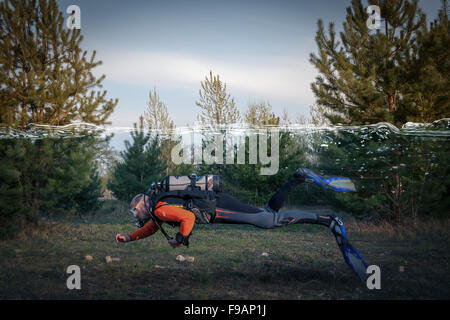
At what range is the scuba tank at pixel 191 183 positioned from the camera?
4.17 metres

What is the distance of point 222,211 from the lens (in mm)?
4324

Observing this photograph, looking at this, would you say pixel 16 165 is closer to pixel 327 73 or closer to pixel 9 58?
pixel 9 58

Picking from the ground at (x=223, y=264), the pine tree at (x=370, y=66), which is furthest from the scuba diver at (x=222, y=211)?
the pine tree at (x=370, y=66)

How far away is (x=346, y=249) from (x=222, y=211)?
1.67 metres

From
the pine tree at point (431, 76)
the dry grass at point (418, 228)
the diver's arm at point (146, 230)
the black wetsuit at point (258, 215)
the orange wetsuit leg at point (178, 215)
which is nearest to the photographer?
the orange wetsuit leg at point (178, 215)

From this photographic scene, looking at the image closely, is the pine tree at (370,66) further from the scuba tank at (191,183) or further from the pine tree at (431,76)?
the scuba tank at (191,183)

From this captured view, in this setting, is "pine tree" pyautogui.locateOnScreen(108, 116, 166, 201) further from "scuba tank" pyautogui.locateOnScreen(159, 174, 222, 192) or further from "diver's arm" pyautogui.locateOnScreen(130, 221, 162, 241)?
"scuba tank" pyautogui.locateOnScreen(159, 174, 222, 192)

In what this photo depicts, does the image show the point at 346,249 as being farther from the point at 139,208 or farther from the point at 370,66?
the point at 370,66

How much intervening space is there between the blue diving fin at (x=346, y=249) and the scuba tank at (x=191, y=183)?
1564 millimetres

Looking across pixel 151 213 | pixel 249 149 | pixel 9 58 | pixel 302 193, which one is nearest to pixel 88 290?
pixel 151 213

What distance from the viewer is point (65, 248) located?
7.99m

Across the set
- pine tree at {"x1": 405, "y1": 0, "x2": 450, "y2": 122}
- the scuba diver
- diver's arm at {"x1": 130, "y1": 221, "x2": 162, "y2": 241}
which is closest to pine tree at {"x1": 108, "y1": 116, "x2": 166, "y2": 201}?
diver's arm at {"x1": 130, "y1": 221, "x2": 162, "y2": 241}

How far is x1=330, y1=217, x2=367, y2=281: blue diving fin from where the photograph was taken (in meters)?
4.26

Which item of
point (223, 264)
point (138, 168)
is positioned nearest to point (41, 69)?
point (138, 168)
